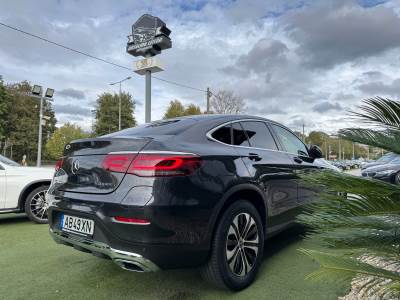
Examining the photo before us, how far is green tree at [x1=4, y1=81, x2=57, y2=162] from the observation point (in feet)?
180

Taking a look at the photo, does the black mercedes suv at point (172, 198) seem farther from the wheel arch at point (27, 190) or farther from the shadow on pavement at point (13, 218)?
the shadow on pavement at point (13, 218)

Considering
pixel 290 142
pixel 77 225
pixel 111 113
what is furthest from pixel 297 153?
pixel 111 113

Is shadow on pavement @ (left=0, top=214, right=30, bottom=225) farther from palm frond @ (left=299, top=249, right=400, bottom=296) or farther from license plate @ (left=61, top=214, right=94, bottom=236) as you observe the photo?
palm frond @ (left=299, top=249, right=400, bottom=296)

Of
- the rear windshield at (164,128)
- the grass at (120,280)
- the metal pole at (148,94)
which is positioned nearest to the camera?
the grass at (120,280)

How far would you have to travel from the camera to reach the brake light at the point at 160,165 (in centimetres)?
260

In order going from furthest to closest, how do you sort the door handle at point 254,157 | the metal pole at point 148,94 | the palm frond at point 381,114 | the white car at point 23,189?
1. the metal pole at point 148,94
2. the white car at point 23,189
3. the door handle at point 254,157
4. the palm frond at point 381,114

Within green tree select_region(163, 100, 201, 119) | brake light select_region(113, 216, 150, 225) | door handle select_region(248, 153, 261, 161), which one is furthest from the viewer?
green tree select_region(163, 100, 201, 119)

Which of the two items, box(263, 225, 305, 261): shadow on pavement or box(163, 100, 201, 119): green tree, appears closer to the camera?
box(263, 225, 305, 261): shadow on pavement

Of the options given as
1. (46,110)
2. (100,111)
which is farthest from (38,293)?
(46,110)

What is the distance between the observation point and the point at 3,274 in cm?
357

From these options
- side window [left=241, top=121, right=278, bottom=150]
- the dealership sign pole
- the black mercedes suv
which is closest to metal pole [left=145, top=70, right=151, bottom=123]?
the dealership sign pole

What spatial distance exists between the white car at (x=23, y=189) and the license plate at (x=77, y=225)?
11.2 ft

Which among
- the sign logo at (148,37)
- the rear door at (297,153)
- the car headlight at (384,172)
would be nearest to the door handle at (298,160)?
the rear door at (297,153)

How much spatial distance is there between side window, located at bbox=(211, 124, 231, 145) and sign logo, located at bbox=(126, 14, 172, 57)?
14.7 metres
